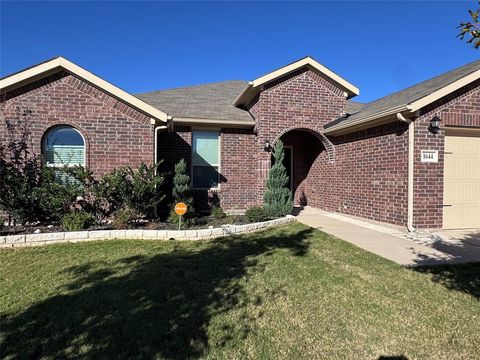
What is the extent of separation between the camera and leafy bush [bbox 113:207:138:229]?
7.40 metres

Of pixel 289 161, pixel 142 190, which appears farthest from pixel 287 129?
pixel 142 190

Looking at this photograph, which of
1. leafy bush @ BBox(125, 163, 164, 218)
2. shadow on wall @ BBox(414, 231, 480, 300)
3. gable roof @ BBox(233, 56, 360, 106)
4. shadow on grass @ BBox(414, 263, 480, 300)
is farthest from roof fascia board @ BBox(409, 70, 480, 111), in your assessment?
leafy bush @ BBox(125, 163, 164, 218)

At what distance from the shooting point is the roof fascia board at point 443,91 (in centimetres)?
724

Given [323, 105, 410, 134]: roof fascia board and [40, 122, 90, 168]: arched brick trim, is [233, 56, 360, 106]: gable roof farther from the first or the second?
[40, 122, 90, 168]: arched brick trim

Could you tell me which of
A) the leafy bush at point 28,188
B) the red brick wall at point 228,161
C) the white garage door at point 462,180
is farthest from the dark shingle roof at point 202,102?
the white garage door at point 462,180

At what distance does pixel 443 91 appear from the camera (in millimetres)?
7438

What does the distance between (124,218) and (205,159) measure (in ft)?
14.1

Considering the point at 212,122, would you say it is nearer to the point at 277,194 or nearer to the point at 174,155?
the point at 174,155

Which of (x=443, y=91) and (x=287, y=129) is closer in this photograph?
(x=443, y=91)

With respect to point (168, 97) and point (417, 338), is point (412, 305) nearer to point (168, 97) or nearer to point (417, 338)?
point (417, 338)

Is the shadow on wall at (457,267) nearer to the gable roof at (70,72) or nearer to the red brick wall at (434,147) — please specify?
the red brick wall at (434,147)

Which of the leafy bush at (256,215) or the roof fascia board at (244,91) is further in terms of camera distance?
the roof fascia board at (244,91)

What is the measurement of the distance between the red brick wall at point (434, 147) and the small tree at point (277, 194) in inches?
132

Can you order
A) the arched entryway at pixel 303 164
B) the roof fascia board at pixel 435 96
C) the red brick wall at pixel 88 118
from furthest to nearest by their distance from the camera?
the arched entryway at pixel 303 164 < the red brick wall at pixel 88 118 < the roof fascia board at pixel 435 96
